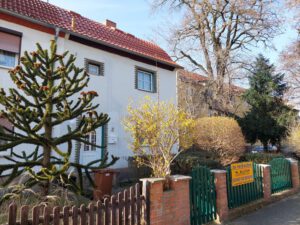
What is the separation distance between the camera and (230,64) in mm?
25984

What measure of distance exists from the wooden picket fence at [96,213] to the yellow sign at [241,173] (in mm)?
3684

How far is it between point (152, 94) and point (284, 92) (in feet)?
40.2

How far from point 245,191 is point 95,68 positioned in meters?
9.94

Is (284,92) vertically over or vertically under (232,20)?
under

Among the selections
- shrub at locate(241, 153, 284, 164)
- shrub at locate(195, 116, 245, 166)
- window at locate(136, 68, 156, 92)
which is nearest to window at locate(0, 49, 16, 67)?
window at locate(136, 68, 156, 92)

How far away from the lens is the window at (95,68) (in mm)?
14742

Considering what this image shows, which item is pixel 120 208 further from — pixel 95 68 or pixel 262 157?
pixel 262 157

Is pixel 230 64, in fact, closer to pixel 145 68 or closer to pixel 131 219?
pixel 145 68

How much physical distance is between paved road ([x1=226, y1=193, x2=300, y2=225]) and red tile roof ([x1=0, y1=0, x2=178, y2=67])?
1087 cm

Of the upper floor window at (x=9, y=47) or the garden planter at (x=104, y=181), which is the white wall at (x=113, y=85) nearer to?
the upper floor window at (x=9, y=47)

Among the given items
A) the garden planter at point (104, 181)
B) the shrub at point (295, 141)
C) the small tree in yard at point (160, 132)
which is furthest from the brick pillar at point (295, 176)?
the garden planter at point (104, 181)

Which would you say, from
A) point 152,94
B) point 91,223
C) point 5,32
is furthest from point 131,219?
point 152,94

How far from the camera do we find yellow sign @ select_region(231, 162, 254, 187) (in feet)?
27.3

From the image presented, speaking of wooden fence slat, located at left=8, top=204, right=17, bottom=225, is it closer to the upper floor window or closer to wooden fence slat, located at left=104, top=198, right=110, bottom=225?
wooden fence slat, located at left=104, top=198, right=110, bottom=225
